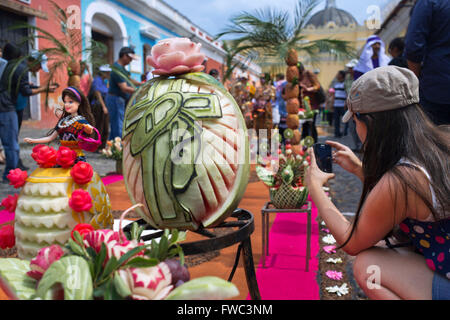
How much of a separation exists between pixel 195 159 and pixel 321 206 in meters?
0.56

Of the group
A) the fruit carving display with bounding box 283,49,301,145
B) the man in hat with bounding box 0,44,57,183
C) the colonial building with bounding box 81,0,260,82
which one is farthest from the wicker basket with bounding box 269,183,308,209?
the colonial building with bounding box 81,0,260,82

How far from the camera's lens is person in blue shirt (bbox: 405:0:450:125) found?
2.40 m

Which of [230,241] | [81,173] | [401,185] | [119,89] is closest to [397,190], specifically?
[401,185]

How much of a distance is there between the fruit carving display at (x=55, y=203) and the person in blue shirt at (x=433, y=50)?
2195mm

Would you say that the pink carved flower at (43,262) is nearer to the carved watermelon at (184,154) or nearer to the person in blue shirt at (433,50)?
the carved watermelon at (184,154)

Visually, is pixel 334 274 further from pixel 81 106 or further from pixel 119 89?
pixel 119 89

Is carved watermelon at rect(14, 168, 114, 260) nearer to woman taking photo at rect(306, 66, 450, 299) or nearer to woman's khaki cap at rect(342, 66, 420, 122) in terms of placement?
woman taking photo at rect(306, 66, 450, 299)

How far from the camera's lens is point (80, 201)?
1.43m

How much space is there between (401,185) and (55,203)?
1.34 m

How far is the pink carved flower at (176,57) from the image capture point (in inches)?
55.3

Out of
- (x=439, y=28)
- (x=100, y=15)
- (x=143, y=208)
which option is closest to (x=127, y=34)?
(x=100, y=15)

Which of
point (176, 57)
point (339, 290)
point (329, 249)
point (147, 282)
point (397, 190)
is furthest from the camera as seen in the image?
point (329, 249)
